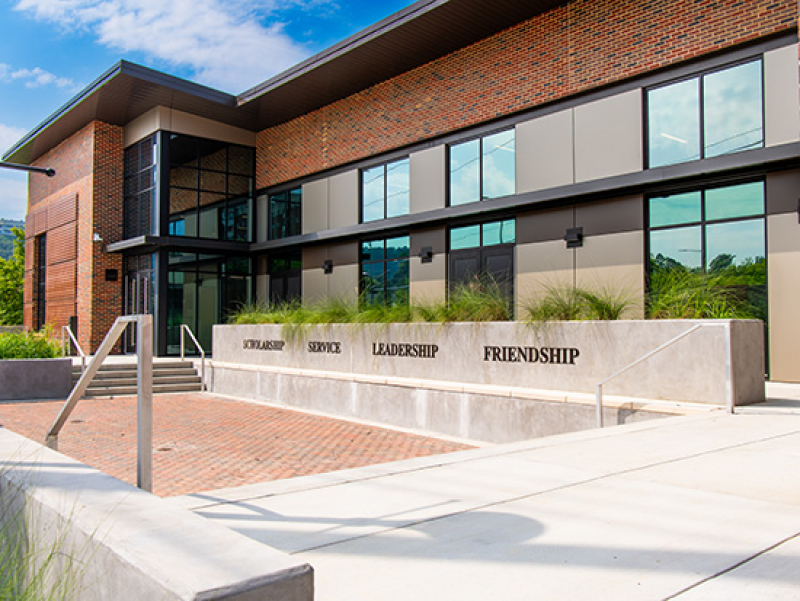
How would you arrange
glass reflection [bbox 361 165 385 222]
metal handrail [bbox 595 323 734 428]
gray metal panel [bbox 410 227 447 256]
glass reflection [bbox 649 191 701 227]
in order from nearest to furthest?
metal handrail [bbox 595 323 734 428], glass reflection [bbox 649 191 701 227], gray metal panel [bbox 410 227 447 256], glass reflection [bbox 361 165 385 222]

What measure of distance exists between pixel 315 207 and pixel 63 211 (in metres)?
10.5

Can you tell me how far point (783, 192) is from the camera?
10.7 metres

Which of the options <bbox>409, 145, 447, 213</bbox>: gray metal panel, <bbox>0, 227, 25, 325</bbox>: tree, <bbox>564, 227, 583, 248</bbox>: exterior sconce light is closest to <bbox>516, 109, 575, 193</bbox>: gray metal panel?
<bbox>564, 227, 583, 248</bbox>: exterior sconce light

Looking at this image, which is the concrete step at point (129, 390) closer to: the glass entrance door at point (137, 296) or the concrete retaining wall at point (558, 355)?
the concrete retaining wall at point (558, 355)

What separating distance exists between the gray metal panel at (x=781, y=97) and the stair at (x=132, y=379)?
1405 cm

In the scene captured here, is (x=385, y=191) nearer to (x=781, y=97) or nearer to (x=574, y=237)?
(x=574, y=237)

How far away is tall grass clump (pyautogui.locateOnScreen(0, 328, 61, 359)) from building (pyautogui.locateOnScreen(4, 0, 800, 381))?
15.6 feet

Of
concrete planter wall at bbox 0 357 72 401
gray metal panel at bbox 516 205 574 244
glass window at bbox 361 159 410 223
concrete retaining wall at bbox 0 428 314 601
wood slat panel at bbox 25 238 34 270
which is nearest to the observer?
concrete retaining wall at bbox 0 428 314 601

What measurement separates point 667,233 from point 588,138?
2.70 m

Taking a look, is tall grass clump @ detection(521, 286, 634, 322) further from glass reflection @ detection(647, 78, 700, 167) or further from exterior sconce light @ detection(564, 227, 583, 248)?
glass reflection @ detection(647, 78, 700, 167)

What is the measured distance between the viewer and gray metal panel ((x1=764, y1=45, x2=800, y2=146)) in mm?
10562

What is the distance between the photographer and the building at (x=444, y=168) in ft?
36.9

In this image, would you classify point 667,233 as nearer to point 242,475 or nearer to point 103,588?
point 242,475

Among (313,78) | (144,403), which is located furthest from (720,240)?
(313,78)
